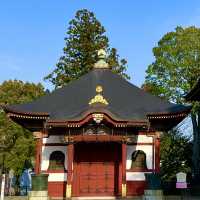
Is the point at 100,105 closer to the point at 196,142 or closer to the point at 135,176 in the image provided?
the point at 135,176

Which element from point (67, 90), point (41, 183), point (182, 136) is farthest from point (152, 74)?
point (41, 183)

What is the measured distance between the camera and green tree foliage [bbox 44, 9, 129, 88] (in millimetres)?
38375

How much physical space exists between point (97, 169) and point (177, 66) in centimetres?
1828

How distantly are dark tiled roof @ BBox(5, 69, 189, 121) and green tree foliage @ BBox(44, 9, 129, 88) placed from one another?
35.4 ft

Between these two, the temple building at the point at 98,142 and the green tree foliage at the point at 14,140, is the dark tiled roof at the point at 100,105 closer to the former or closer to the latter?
the temple building at the point at 98,142

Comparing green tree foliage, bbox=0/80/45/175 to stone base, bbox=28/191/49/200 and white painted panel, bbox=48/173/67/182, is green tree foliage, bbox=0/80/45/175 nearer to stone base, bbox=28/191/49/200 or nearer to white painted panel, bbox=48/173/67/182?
white painted panel, bbox=48/173/67/182

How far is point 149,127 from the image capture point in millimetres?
23406

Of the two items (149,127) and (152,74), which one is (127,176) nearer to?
(149,127)

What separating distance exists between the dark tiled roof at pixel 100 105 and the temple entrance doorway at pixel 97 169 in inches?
80.3

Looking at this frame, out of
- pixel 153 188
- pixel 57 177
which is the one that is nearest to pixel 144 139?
pixel 153 188

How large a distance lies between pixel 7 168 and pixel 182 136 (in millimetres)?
17812

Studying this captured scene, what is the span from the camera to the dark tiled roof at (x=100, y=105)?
22.9 m

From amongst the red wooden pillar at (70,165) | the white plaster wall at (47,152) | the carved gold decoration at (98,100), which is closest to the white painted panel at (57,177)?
the white plaster wall at (47,152)

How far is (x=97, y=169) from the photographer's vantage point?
2377 cm
